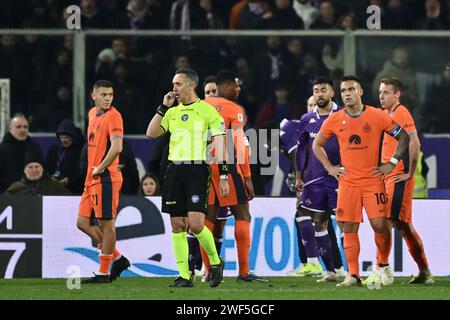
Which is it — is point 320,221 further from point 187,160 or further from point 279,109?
point 279,109

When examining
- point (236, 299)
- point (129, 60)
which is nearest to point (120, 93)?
point (129, 60)

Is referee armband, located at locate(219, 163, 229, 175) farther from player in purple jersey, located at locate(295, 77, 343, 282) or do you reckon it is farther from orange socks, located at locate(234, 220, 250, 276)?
player in purple jersey, located at locate(295, 77, 343, 282)

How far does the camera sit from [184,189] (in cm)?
1341

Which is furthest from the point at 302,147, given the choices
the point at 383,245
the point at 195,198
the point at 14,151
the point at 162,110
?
the point at 14,151

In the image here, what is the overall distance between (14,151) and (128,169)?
1626mm

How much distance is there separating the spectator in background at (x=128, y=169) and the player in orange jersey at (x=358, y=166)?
13.8ft

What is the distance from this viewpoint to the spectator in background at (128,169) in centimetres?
1716

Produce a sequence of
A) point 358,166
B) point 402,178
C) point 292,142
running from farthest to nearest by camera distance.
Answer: point 292,142
point 402,178
point 358,166

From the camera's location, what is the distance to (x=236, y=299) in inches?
473

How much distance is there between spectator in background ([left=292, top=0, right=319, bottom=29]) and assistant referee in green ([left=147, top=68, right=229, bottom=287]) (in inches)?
286

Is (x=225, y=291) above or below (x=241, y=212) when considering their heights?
below

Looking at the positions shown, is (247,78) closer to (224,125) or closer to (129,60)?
(129,60)

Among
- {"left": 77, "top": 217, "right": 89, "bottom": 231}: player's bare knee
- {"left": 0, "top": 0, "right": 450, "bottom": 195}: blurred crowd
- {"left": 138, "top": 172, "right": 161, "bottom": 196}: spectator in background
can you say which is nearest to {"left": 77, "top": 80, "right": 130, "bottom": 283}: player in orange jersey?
{"left": 77, "top": 217, "right": 89, "bottom": 231}: player's bare knee

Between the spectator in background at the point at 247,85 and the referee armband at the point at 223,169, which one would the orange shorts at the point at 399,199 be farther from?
the spectator in background at the point at 247,85
